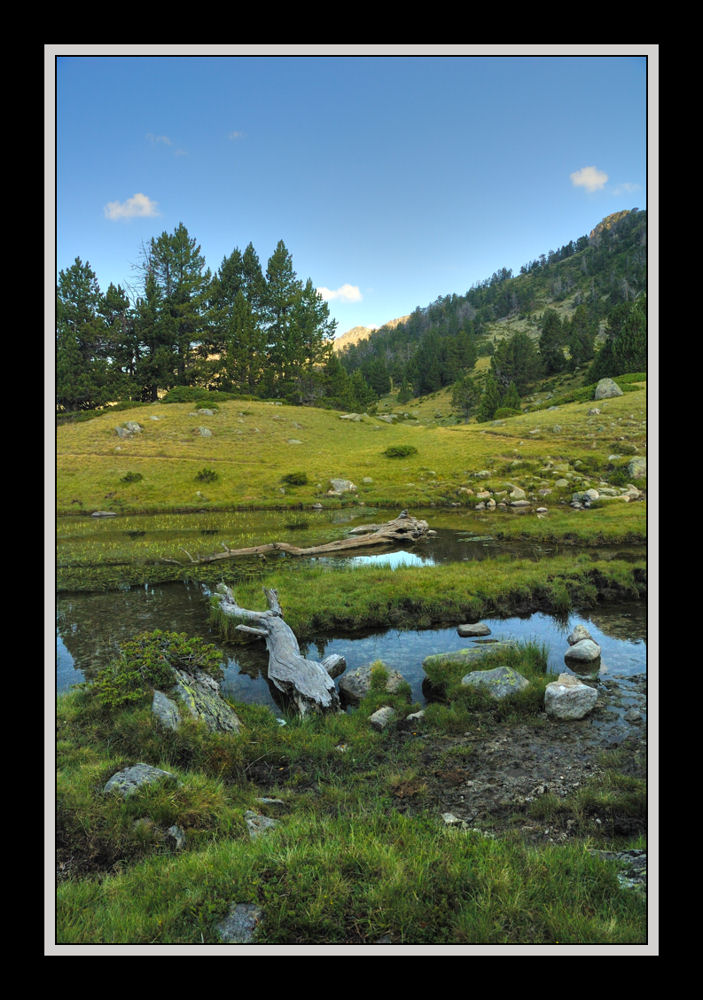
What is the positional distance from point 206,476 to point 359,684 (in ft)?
17.8

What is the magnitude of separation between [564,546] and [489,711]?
7997mm

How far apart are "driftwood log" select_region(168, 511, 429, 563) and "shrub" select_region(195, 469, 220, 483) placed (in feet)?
9.19

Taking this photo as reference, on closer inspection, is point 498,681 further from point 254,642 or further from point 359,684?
point 254,642

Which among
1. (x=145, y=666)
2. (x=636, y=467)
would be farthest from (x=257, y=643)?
(x=636, y=467)

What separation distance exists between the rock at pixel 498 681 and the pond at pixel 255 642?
98cm

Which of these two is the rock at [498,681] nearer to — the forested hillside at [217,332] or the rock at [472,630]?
the rock at [472,630]

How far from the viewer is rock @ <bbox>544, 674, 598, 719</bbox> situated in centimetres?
603

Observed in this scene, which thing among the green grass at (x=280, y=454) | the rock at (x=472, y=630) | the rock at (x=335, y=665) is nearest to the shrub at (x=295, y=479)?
the green grass at (x=280, y=454)

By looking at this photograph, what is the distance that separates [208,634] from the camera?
27.3 ft

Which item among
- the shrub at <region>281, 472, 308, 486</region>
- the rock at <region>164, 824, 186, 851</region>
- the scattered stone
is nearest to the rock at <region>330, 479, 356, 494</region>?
the scattered stone

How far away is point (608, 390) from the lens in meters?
9.08
